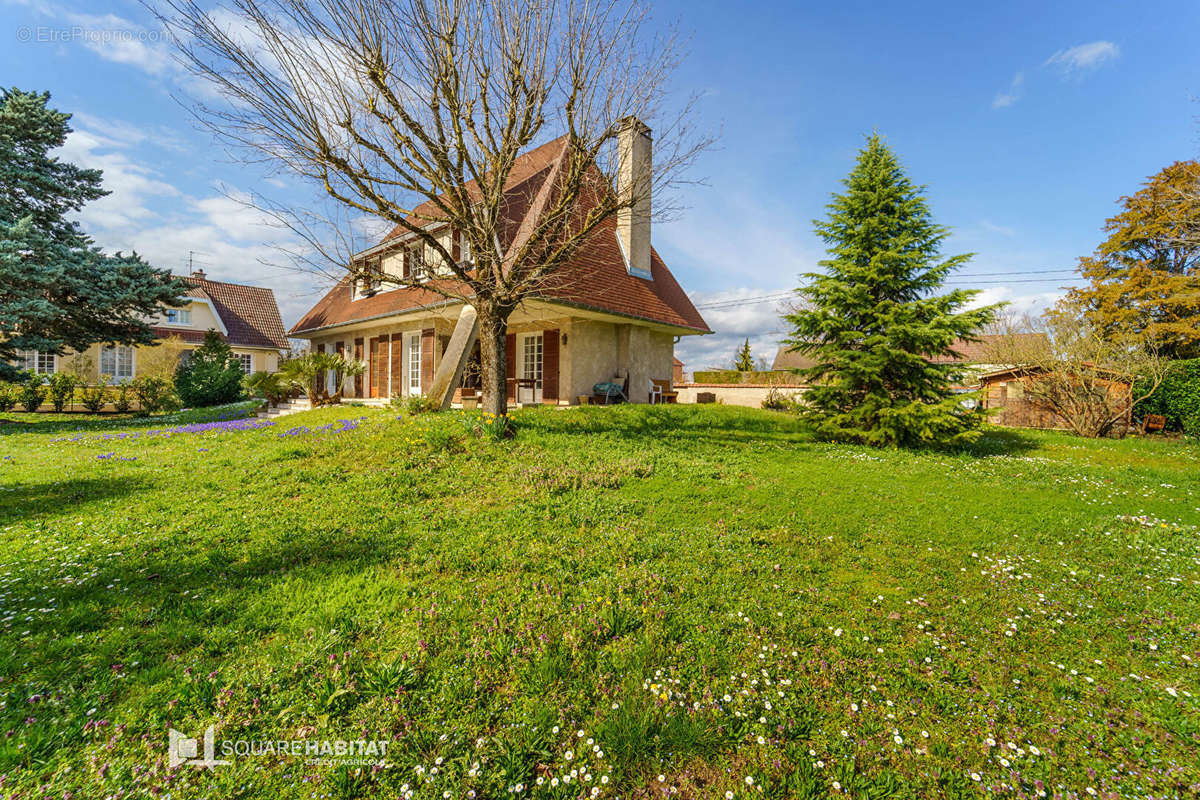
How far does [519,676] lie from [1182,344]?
106ft

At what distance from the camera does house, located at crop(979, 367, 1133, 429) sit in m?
14.6

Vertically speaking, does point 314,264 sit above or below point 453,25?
below

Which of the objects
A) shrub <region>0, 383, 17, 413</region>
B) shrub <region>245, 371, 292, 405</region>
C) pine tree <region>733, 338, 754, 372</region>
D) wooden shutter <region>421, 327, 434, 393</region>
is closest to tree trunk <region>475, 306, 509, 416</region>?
wooden shutter <region>421, 327, 434, 393</region>

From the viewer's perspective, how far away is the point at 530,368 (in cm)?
1498

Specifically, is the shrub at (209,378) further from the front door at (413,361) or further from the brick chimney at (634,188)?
the brick chimney at (634,188)

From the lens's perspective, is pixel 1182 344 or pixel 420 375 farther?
pixel 1182 344

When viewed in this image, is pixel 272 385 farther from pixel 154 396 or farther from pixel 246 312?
pixel 246 312

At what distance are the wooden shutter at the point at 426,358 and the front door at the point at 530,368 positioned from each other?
10.4 feet

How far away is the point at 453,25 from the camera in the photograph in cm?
675

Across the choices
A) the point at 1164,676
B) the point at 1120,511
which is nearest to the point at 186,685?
the point at 1164,676

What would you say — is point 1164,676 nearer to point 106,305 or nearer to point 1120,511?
point 1120,511

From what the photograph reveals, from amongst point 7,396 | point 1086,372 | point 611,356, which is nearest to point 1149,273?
point 1086,372

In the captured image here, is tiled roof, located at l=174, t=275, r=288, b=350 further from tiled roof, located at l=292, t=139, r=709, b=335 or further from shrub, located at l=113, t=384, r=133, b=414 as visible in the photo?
tiled roof, located at l=292, t=139, r=709, b=335

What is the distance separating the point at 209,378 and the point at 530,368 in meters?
12.9
